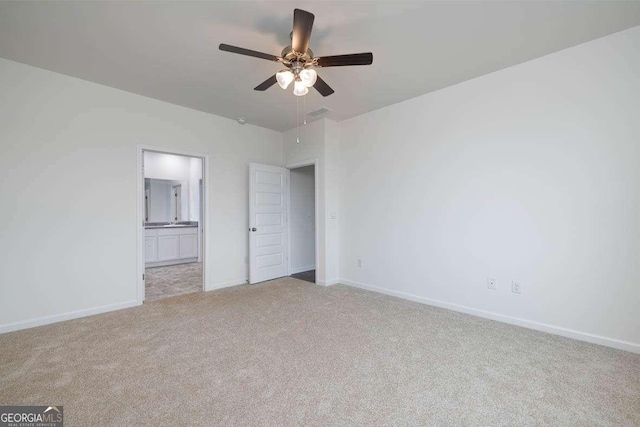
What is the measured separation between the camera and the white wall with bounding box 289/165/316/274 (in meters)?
5.55

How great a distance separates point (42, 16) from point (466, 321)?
476 cm

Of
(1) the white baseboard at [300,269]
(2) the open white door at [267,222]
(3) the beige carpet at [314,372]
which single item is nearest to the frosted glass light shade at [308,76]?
(3) the beige carpet at [314,372]

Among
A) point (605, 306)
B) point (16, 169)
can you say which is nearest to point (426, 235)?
point (605, 306)

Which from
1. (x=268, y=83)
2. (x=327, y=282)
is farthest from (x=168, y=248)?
(x=268, y=83)

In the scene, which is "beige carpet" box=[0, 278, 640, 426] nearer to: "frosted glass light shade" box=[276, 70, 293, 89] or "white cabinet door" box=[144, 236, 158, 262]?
"frosted glass light shade" box=[276, 70, 293, 89]

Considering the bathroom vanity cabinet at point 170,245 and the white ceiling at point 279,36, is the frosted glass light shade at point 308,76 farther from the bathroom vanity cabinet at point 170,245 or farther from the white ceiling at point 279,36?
the bathroom vanity cabinet at point 170,245

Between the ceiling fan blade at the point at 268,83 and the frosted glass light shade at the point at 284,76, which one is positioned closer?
the frosted glass light shade at the point at 284,76

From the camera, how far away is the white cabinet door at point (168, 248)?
20.6 feet

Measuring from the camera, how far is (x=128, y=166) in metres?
3.58

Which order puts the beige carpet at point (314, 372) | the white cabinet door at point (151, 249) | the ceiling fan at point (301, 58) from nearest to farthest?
the beige carpet at point (314, 372) < the ceiling fan at point (301, 58) < the white cabinet door at point (151, 249)

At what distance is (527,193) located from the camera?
2.85 meters

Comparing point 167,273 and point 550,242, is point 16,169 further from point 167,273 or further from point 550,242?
point 550,242

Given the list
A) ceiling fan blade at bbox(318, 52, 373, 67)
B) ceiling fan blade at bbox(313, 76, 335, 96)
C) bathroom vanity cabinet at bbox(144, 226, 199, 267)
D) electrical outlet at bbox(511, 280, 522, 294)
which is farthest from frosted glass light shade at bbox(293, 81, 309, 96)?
bathroom vanity cabinet at bbox(144, 226, 199, 267)

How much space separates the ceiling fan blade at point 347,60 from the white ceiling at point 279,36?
0.36 meters
